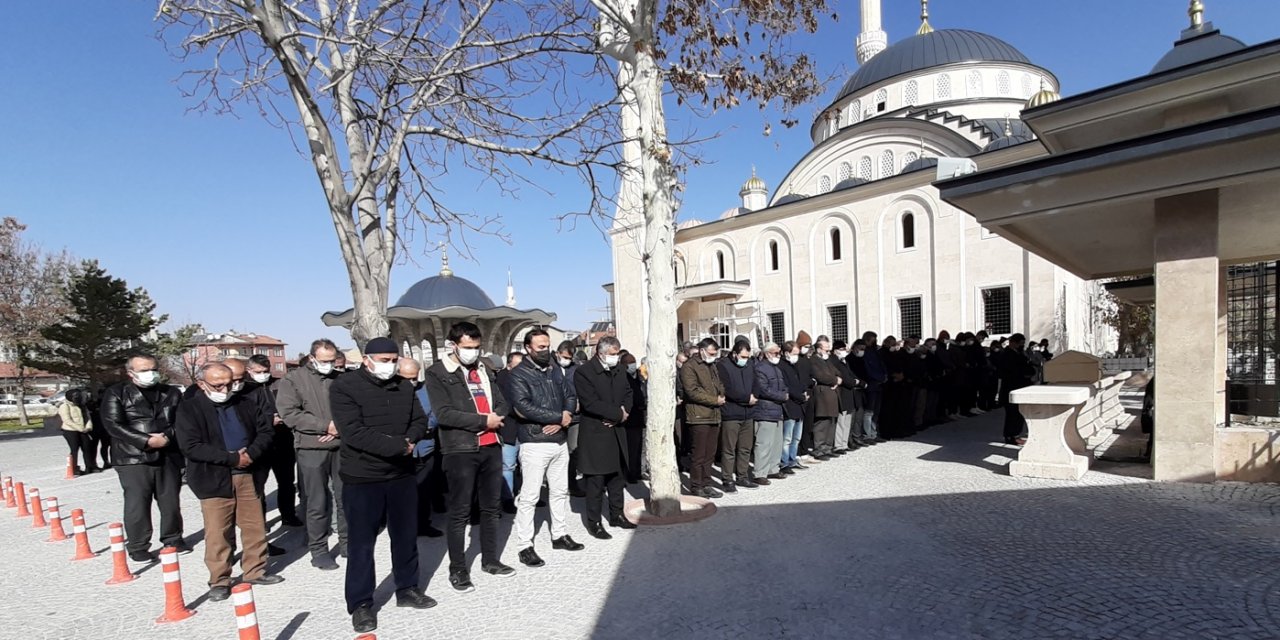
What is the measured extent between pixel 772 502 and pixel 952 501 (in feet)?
6.47

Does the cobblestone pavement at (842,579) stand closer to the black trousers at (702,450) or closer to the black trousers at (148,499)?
the black trousers at (148,499)

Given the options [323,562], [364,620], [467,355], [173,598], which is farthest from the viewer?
[323,562]

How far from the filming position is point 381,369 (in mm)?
4367

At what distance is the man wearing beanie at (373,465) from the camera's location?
13.6ft

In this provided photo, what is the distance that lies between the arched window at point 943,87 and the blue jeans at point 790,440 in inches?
1391

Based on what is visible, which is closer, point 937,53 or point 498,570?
point 498,570

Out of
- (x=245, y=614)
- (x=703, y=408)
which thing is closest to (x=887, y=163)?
(x=703, y=408)

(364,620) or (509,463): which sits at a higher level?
(509,463)

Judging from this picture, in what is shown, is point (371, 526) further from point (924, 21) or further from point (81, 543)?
point (924, 21)

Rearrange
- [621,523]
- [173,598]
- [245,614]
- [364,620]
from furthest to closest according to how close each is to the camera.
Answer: [621,523] → [173,598] → [364,620] → [245,614]

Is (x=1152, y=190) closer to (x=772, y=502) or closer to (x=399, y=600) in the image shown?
(x=772, y=502)

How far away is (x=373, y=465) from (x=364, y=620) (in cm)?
106

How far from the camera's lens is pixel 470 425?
480 centimetres

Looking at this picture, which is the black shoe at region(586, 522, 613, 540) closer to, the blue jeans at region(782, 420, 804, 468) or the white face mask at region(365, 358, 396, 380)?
the white face mask at region(365, 358, 396, 380)
